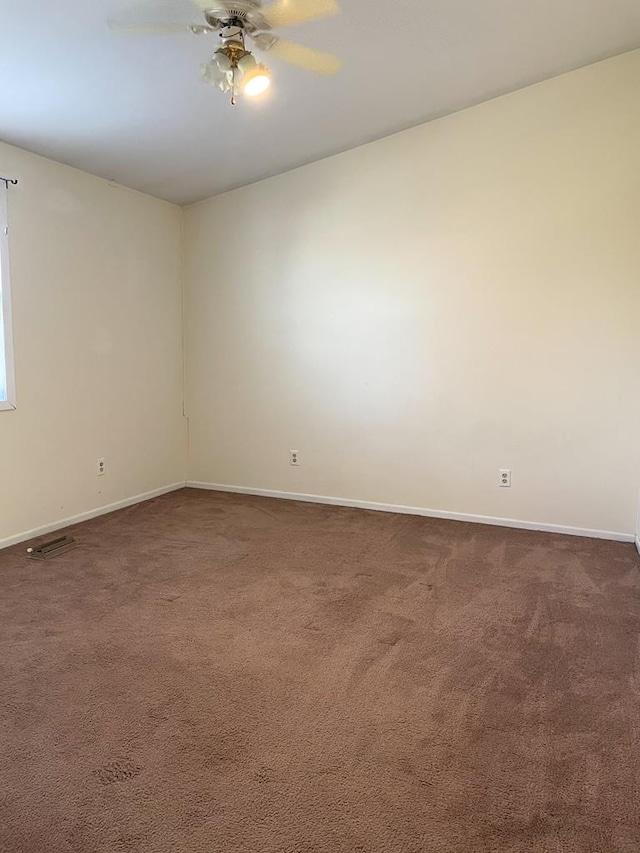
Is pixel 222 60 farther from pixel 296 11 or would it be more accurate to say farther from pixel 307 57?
pixel 307 57

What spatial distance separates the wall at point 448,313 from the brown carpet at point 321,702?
82 cm

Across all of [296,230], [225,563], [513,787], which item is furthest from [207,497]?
[513,787]

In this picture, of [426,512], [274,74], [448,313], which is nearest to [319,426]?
[426,512]

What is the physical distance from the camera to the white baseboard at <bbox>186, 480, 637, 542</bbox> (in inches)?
139

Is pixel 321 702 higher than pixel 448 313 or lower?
lower

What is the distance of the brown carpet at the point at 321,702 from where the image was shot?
1348 mm

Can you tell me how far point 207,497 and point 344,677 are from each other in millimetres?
2888

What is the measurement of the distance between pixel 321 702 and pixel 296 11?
9.29ft

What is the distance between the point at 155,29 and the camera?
87.6 inches

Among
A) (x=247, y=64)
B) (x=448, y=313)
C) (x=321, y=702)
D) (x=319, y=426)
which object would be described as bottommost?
(x=321, y=702)

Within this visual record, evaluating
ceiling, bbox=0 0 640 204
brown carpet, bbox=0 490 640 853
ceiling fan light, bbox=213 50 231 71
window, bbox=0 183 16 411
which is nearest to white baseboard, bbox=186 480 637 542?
brown carpet, bbox=0 490 640 853

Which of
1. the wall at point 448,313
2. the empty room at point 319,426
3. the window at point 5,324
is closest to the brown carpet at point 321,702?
the empty room at point 319,426

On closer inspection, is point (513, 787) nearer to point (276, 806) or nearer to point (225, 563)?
point (276, 806)

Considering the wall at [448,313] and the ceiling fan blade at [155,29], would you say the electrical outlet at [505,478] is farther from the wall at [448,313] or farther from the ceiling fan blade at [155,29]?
the ceiling fan blade at [155,29]
